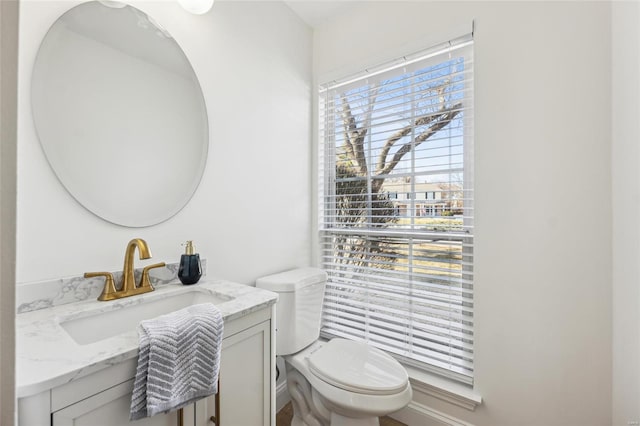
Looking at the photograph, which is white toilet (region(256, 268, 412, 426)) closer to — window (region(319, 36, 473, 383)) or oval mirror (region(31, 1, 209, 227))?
window (region(319, 36, 473, 383))

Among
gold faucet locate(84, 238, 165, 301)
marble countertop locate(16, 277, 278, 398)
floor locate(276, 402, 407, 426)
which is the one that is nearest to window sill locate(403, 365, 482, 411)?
floor locate(276, 402, 407, 426)

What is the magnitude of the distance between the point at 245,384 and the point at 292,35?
194 cm

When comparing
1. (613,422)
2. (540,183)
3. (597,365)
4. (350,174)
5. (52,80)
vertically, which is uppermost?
(52,80)

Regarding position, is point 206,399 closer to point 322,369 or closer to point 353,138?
point 322,369

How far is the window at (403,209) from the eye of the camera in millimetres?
1508

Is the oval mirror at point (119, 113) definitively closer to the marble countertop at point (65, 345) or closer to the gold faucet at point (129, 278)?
the gold faucet at point (129, 278)

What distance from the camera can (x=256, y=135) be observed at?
5.18 feet

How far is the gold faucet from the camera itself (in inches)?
37.6

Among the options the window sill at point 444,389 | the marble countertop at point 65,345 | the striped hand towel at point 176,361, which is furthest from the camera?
the window sill at point 444,389

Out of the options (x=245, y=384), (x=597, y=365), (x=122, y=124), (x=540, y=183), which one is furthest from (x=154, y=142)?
(x=597, y=365)

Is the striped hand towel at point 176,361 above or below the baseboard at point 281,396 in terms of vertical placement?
above

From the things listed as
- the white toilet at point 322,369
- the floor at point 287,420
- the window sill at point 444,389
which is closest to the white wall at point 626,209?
the window sill at point 444,389

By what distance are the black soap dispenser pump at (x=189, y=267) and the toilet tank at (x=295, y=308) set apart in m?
0.41

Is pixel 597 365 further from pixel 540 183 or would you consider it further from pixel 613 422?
pixel 540 183
